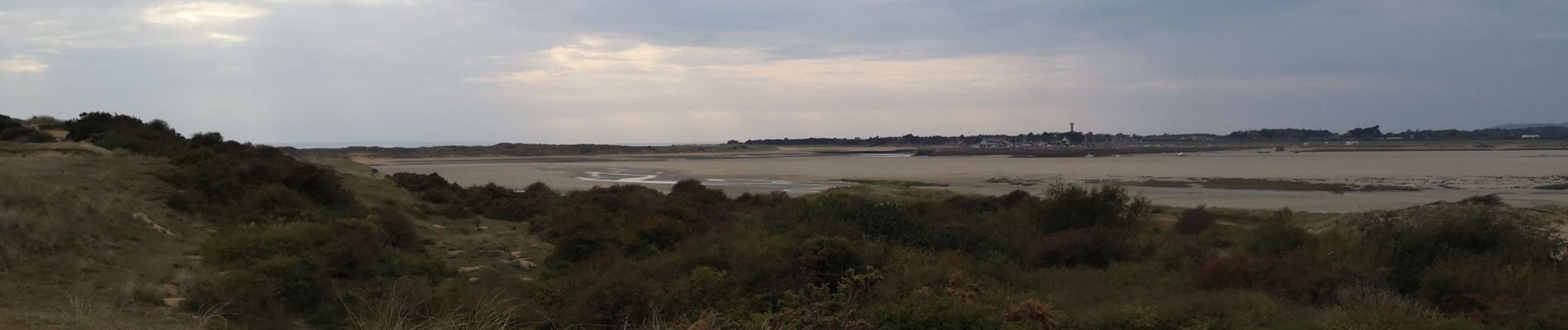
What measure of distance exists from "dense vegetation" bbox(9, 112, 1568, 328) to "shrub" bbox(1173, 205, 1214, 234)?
0.70 metres

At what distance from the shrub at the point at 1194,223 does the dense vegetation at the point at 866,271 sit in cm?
70

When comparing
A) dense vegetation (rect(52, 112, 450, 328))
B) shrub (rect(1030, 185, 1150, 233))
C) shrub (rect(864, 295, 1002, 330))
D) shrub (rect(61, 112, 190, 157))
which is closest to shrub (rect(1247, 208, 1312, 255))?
shrub (rect(1030, 185, 1150, 233))

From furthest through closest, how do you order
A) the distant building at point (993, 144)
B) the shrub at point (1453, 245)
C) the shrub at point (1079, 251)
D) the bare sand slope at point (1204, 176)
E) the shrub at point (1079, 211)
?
the distant building at point (993, 144) < the bare sand slope at point (1204, 176) < the shrub at point (1079, 211) < the shrub at point (1079, 251) < the shrub at point (1453, 245)

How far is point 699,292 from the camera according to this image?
1030 centimetres

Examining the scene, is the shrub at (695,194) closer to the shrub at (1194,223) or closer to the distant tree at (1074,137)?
the shrub at (1194,223)

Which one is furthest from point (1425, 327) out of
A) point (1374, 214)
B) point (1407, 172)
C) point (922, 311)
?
point (1407, 172)

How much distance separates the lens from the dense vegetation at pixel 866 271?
9109 millimetres

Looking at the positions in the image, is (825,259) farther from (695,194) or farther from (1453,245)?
(695,194)

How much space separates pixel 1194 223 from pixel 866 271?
14970 millimetres

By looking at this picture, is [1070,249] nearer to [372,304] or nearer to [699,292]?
[699,292]

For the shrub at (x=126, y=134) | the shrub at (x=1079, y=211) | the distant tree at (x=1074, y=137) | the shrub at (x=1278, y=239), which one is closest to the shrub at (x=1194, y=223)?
the shrub at (x=1079, y=211)

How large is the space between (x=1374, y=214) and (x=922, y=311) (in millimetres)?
18551

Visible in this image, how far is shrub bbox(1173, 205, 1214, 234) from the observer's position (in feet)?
73.2

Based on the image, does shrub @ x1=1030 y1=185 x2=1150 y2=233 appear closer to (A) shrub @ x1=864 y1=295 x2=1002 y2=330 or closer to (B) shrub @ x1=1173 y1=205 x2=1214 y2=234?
(B) shrub @ x1=1173 y1=205 x2=1214 y2=234
